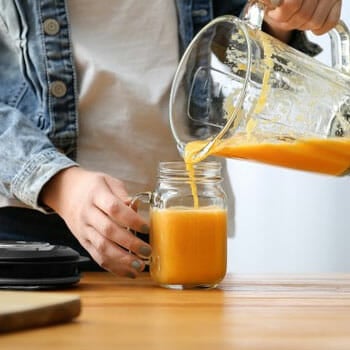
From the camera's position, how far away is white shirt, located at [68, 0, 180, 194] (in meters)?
1.53

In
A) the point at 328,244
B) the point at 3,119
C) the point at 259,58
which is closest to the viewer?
the point at 259,58

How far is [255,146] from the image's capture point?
1166mm

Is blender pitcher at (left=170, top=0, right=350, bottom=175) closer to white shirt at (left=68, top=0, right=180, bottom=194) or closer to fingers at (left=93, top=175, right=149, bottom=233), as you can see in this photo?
fingers at (left=93, top=175, right=149, bottom=233)

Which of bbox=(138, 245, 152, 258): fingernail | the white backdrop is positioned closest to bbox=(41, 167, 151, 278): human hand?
bbox=(138, 245, 152, 258): fingernail

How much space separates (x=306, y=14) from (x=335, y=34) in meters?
0.06

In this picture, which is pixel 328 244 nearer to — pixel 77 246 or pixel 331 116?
pixel 77 246

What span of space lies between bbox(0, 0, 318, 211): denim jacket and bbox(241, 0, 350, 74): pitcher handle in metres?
0.33

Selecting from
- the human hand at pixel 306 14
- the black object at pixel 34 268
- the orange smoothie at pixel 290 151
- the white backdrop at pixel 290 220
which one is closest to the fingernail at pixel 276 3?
the human hand at pixel 306 14

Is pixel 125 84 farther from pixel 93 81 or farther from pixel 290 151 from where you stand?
pixel 290 151

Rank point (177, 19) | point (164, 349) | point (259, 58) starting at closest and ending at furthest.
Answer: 1. point (164, 349)
2. point (259, 58)
3. point (177, 19)

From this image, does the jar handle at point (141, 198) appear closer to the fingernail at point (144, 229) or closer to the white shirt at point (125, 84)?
the fingernail at point (144, 229)

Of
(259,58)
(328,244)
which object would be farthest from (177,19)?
(328,244)

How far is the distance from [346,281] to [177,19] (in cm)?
48

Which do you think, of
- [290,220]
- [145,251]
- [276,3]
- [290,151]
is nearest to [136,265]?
[145,251]
